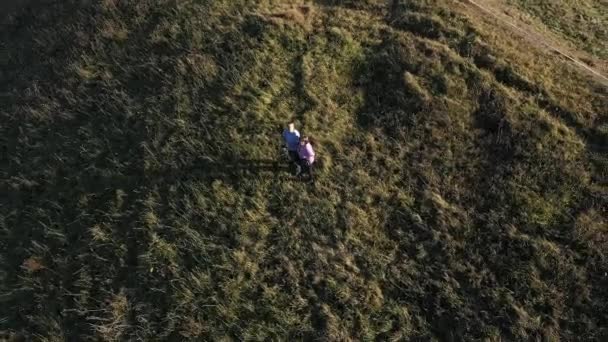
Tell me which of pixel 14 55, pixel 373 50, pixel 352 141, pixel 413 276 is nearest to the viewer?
pixel 413 276

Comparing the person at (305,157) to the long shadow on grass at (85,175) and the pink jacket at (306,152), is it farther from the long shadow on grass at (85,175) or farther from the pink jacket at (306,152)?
the long shadow on grass at (85,175)

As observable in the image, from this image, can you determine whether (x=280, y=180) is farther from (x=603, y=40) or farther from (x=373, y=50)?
(x=603, y=40)

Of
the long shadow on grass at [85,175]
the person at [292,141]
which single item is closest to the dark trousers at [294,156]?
the person at [292,141]

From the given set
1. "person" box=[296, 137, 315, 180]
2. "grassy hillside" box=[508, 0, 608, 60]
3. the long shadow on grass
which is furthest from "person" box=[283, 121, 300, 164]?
"grassy hillside" box=[508, 0, 608, 60]

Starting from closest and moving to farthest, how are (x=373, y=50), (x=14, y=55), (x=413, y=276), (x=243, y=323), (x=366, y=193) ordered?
1. (x=243, y=323)
2. (x=413, y=276)
3. (x=366, y=193)
4. (x=373, y=50)
5. (x=14, y=55)

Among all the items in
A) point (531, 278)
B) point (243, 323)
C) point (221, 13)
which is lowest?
point (243, 323)

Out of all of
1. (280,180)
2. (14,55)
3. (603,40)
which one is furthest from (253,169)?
(603,40)

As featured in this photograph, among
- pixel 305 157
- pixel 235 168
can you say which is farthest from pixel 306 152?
pixel 235 168
